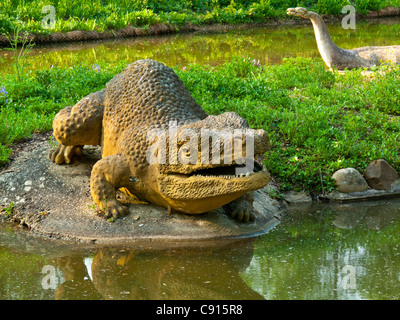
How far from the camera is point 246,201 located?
5793 millimetres

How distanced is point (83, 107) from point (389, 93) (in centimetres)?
458

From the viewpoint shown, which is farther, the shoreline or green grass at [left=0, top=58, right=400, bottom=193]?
the shoreline

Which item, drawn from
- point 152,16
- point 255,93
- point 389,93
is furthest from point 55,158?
point 152,16

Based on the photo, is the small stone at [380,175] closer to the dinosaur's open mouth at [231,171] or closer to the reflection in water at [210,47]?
the dinosaur's open mouth at [231,171]

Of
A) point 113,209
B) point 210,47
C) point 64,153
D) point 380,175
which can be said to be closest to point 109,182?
point 113,209

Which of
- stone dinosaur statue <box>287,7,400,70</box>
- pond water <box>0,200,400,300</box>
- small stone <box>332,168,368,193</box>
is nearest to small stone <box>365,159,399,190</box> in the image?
small stone <box>332,168,368,193</box>

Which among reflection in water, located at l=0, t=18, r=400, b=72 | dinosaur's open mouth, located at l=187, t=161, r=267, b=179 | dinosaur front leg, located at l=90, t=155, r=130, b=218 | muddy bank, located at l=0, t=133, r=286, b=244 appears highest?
reflection in water, located at l=0, t=18, r=400, b=72

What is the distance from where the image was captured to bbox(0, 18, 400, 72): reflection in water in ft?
43.8

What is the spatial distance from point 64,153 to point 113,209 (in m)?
1.24

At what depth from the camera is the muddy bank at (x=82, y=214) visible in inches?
215

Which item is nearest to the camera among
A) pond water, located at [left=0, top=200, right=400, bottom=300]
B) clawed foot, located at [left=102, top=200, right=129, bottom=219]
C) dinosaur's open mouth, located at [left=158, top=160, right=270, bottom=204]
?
pond water, located at [left=0, top=200, right=400, bottom=300]

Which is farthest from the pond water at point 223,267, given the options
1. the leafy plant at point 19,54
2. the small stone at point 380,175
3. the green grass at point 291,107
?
the leafy plant at point 19,54

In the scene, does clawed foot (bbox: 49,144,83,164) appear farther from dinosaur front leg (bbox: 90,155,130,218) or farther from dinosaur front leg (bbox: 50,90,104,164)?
dinosaur front leg (bbox: 90,155,130,218)

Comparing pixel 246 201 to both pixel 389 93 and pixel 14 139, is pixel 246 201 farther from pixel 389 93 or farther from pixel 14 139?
pixel 389 93
